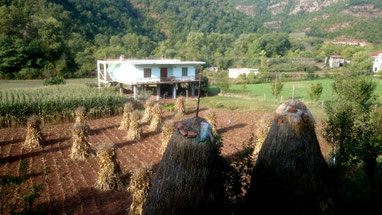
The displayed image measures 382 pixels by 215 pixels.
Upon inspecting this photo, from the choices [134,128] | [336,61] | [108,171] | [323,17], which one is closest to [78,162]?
[108,171]

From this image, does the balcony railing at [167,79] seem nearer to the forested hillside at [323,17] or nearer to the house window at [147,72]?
the house window at [147,72]

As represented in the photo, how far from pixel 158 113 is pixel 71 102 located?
6302 mm

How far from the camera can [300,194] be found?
13.1ft

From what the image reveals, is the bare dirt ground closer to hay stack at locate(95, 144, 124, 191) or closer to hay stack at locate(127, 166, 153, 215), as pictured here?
hay stack at locate(95, 144, 124, 191)

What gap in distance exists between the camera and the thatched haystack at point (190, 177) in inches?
134

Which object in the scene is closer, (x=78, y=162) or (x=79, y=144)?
(x=78, y=162)

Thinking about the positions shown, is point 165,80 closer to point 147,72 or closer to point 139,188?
point 147,72

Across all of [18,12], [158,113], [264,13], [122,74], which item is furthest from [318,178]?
[264,13]

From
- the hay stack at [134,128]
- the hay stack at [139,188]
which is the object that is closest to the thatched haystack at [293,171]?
the hay stack at [139,188]

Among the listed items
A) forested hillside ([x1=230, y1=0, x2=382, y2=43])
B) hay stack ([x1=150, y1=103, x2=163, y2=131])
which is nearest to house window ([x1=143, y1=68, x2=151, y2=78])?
hay stack ([x1=150, y1=103, x2=163, y2=131])

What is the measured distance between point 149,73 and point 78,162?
18.9 metres

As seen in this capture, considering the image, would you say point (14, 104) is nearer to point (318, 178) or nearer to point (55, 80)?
point (318, 178)

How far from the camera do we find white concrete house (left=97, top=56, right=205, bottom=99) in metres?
26.7

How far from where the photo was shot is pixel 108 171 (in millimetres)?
7492
